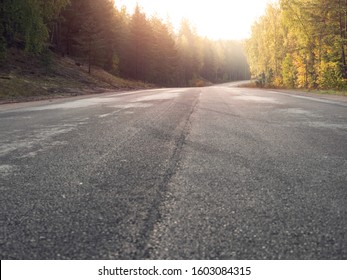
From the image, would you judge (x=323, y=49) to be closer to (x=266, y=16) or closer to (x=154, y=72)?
(x=266, y=16)

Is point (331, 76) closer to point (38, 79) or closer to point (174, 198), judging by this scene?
point (38, 79)

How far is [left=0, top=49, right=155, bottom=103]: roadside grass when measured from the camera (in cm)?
1852

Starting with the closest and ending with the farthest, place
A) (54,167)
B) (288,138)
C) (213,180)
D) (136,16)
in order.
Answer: (213,180) → (54,167) → (288,138) → (136,16)

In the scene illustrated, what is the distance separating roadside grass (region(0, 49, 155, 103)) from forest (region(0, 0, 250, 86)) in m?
1.41

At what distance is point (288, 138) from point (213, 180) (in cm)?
257

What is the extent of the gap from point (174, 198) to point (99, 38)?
39.9 m

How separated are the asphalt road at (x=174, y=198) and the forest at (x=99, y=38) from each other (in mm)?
21622

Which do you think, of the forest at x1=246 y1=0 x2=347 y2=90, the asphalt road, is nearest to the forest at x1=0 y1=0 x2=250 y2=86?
the asphalt road

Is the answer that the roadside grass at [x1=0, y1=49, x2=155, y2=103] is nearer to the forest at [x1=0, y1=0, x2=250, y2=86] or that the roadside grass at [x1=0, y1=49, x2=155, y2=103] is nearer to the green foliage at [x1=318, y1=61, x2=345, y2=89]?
the forest at [x1=0, y1=0, x2=250, y2=86]

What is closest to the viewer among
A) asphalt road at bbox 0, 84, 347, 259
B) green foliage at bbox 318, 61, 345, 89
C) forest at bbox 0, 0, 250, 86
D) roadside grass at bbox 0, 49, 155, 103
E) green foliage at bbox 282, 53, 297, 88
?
asphalt road at bbox 0, 84, 347, 259

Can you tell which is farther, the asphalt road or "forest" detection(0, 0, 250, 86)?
"forest" detection(0, 0, 250, 86)

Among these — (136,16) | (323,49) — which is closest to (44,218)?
(323,49)

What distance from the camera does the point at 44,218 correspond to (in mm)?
2074
